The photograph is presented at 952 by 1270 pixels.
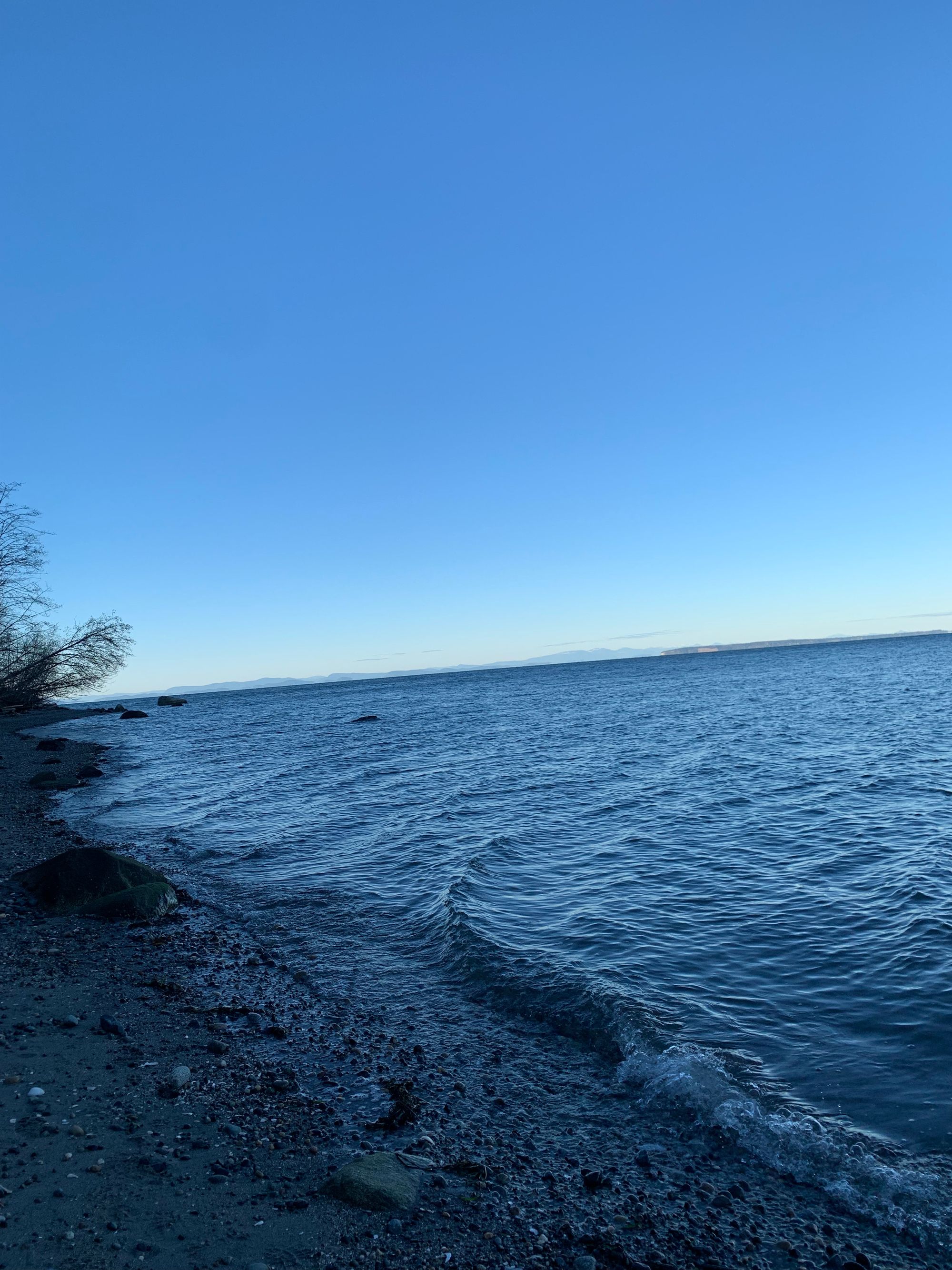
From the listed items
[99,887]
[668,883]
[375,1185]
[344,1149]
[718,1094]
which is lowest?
[668,883]

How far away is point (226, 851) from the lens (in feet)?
67.5

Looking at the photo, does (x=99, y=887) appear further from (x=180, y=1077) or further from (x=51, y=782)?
(x=51, y=782)

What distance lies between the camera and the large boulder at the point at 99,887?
13.9 metres

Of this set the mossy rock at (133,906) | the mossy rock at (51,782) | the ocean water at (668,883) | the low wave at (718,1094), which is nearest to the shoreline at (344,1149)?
the low wave at (718,1094)

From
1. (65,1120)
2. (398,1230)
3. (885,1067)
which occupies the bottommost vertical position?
(885,1067)

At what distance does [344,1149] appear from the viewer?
673 centimetres

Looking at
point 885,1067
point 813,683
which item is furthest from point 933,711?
point 885,1067

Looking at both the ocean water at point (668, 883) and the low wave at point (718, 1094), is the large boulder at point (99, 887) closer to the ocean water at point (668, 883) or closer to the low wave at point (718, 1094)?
the ocean water at point (668, 883)

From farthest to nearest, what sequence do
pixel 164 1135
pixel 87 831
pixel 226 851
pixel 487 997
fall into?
pixel 87 831 → pixel 226 851 → pixel 487 997 → pixel 164 1135

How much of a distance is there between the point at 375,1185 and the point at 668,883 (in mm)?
11512

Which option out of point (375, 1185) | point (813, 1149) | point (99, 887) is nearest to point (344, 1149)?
point (375, 1185)

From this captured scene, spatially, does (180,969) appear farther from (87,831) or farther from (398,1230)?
(87,831)

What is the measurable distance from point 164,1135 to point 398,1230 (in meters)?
2.56

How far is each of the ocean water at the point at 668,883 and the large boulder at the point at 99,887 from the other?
211cm
